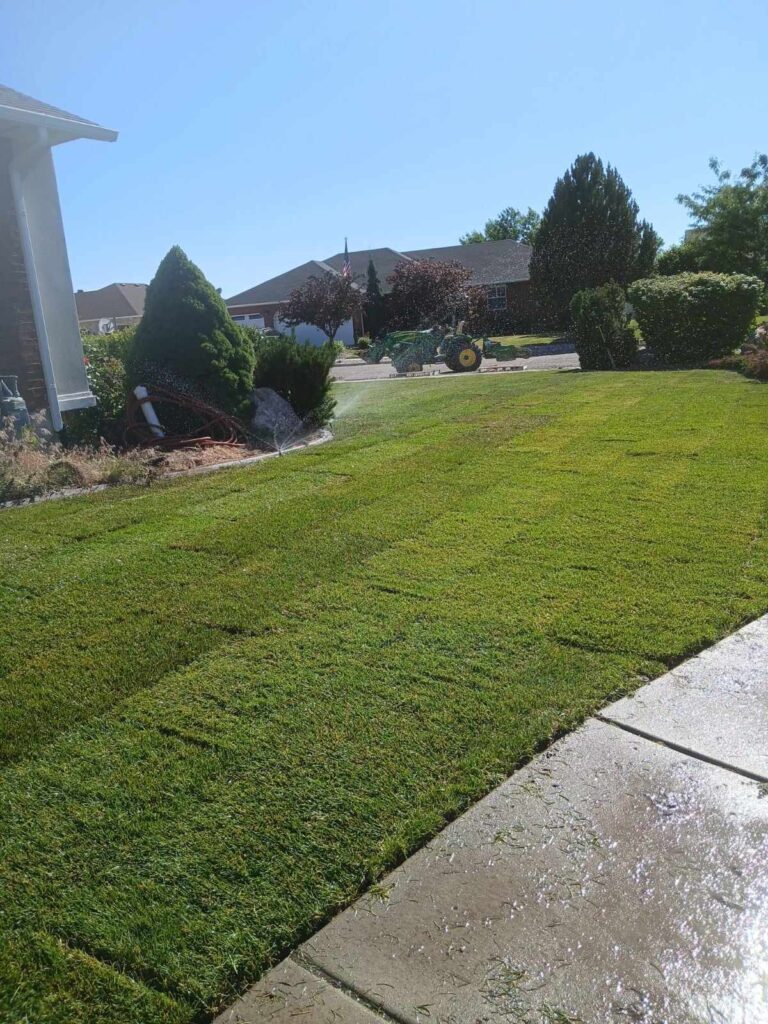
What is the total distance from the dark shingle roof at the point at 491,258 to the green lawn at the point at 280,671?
119ft

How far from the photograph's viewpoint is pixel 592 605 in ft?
12.2

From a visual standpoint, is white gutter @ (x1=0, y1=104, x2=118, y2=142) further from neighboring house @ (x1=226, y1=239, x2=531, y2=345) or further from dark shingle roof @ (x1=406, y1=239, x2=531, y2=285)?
dark shingle roof @ (x1=406, y1=239, x2=531, y2=285)

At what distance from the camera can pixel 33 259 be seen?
820cm

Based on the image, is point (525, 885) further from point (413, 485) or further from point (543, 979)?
point (413, 485)

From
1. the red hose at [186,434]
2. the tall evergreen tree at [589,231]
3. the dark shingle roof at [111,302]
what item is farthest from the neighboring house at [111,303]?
the red hose at [186,434]

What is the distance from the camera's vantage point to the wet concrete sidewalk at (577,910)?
1674 millimetres

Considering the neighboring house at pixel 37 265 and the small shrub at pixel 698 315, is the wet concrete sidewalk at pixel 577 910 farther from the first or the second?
the small shrub at pixel 698 315

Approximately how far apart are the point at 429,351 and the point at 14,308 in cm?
1542

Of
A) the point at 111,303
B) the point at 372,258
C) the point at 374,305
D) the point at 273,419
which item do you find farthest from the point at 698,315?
the point at 111,303

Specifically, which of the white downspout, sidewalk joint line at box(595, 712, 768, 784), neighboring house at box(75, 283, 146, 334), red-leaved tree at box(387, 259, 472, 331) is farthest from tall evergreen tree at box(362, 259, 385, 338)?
sidewalk joint line at box(595, 712, 768, 784)

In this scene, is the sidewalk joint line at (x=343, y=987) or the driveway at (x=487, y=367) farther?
the driveway at (x=487, y=367)

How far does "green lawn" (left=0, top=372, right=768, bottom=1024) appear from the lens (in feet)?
6.35

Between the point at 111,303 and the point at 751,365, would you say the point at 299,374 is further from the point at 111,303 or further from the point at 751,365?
the point at 111,303

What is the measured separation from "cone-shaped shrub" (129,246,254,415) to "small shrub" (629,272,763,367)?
11.6 meters
